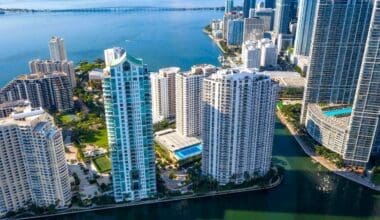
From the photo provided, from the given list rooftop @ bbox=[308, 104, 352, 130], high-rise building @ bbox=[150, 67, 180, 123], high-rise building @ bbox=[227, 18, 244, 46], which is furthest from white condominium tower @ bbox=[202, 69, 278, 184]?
high-rise building @ bbox=[227, 18, 244, 46]

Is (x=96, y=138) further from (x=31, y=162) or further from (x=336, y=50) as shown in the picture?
(x=336, y=50)

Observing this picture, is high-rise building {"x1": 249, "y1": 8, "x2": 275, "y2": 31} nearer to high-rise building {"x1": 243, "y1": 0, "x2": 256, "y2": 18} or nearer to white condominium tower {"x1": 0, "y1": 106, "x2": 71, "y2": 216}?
high-rise building {"x1": 243, "y1": 0, "x2": 256, "y2": 18}

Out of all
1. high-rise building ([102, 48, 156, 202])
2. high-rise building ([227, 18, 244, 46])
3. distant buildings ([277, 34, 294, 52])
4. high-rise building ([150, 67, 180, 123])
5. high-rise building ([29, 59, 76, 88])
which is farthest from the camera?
high-rise building ([227, 18, 244, 46])

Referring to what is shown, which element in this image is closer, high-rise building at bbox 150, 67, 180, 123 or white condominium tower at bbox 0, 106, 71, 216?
white condominium tower at bbox 0, 106, 71, 216

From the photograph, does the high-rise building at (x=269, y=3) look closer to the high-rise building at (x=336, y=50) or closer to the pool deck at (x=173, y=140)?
the high-rise building at (x=336, y=50)

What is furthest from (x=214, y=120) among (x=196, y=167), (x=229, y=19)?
(x=229, y=19)

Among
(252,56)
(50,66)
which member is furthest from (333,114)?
(50,66)

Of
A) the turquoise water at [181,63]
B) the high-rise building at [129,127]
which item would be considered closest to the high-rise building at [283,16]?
the turquoise water at [181,63]
